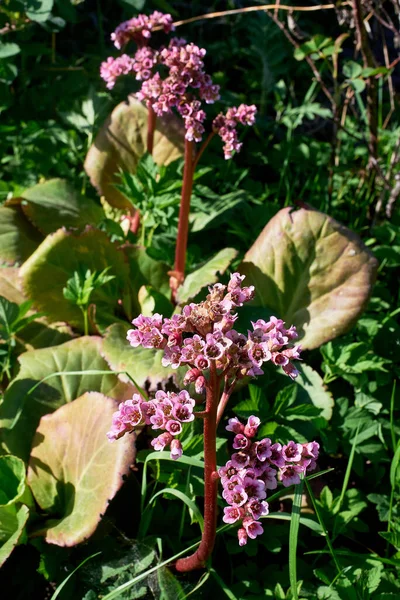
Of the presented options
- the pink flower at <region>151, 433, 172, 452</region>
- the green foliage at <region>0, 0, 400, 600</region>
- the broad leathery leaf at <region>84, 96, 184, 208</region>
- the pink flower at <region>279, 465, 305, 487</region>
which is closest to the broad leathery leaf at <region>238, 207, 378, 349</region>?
the green foliage at <region>0, 0, 400, 600</region>

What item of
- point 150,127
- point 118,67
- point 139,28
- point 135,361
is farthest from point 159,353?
point 139,28

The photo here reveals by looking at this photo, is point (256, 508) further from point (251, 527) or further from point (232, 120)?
point (232, 120)

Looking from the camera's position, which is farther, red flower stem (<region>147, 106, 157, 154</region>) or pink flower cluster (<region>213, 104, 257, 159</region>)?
red flower stem (<region>147, 106, 157, 154</region>)

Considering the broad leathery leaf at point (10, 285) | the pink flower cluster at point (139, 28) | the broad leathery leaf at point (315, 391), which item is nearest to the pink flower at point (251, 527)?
the broad leathery leaf at point (315, 391)

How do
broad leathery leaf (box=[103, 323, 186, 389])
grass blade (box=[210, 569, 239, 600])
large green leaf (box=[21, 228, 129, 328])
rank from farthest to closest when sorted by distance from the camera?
large green leaf (box=[21, 228, 129, 328]) < broad leathery leaf (box=[103, 323, 186, 389]) < grass blade (box=[210, 569, 239, 600])

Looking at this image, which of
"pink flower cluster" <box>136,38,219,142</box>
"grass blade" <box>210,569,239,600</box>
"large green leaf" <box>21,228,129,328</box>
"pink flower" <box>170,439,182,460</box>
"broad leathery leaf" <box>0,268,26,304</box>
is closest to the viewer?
"pink flower" <box>170,439,182,460</box>

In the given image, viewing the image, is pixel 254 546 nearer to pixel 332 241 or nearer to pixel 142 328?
pixel 142 328

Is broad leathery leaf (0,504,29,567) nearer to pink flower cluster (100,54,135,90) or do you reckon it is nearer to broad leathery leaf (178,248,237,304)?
broad leathery leaf (178,248,237,304)
